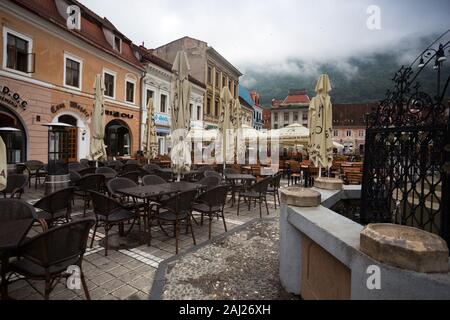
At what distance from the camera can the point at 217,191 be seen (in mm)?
4645

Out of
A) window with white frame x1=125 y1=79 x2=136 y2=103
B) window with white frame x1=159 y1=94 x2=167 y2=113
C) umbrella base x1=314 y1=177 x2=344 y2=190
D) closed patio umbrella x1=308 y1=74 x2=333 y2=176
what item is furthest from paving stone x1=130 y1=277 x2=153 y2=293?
window with white frame x1=159 y1=94 x2=167 y2=113

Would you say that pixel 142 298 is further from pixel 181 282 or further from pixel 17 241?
pixel 17 241

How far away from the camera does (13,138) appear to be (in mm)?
11234

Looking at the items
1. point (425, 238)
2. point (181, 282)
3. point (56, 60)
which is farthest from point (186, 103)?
point (56, 60)

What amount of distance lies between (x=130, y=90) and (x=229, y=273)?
17.4 m

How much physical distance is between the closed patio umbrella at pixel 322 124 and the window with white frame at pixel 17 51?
12.7 metres

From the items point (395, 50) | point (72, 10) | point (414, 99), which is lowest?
point (414, 99)

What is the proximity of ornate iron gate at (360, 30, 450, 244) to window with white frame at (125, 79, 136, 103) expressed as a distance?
56.3 ft

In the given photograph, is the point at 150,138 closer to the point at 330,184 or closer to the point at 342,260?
the point at 330,184

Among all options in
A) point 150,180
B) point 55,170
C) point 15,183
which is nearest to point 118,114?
point 55,170

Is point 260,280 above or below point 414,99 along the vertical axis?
below

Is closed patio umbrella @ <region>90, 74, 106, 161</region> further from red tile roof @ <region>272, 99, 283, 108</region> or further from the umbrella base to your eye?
red tile roof @ <region>272, 99, 283, 108</region>

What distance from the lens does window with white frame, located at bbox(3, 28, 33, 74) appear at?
417 inches
